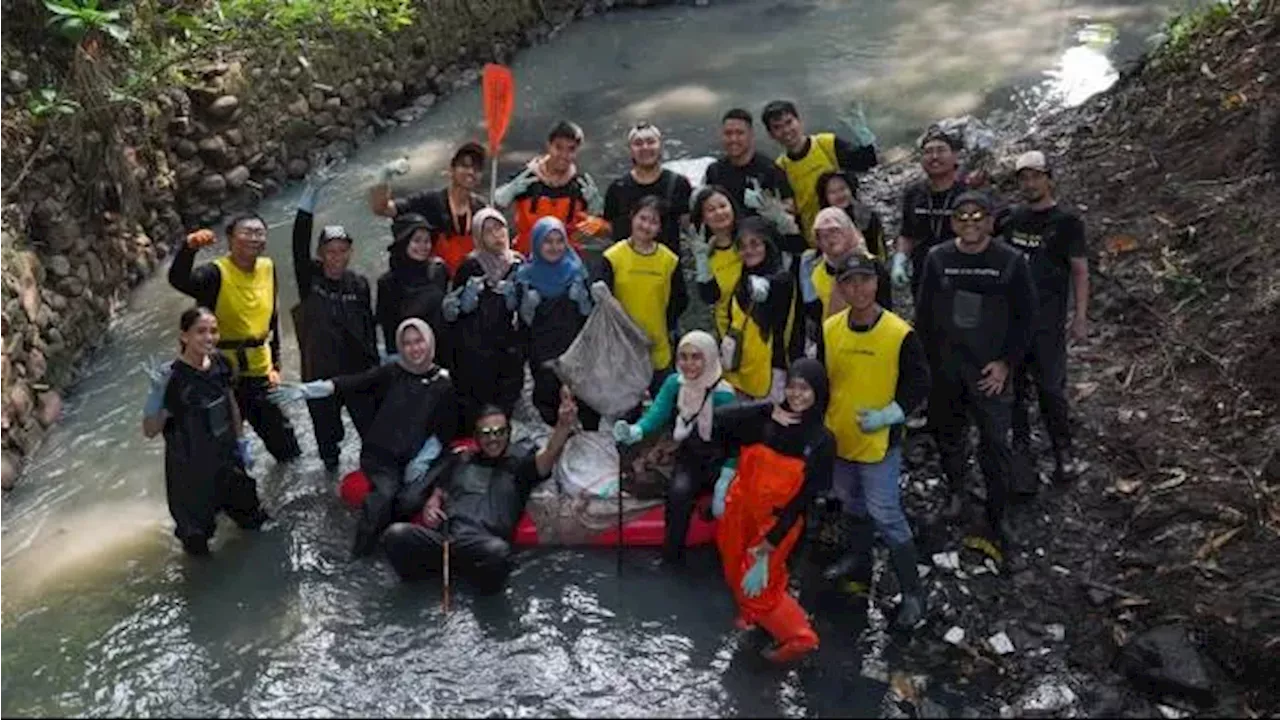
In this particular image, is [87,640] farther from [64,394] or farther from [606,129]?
[606,129]

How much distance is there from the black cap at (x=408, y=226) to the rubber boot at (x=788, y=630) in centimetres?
304

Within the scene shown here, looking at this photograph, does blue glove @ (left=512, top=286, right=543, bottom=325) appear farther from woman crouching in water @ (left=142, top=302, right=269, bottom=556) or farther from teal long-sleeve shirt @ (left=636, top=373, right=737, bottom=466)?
woman crouching in water @ (left=142, top=302, right=269, bottom=556)

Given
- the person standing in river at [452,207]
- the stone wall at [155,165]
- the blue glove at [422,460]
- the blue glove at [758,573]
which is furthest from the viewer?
the stone wall at [155,165]

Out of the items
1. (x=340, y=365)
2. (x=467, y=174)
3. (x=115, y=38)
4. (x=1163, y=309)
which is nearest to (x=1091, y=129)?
(x=1163, y=309)

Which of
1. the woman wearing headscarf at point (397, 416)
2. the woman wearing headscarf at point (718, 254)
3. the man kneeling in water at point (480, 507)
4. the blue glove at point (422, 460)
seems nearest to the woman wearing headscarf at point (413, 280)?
the woman wearing headscarf at point (397, 416)

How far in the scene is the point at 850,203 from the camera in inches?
288

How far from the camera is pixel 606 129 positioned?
560 inches

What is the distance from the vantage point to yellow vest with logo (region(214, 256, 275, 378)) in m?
7.11

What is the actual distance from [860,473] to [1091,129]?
250 inches

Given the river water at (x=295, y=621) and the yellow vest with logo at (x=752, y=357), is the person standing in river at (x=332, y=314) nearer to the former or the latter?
the river water at (x=295, y=621)

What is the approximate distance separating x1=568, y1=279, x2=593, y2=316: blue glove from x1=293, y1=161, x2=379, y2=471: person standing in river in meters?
1.23

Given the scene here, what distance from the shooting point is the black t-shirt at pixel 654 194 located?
25.8 ft

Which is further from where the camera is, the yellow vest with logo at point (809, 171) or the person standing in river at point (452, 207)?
the yellow vest with logo at point (809, 171)

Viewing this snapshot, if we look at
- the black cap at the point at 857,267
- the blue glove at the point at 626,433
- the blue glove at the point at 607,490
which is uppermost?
the black cap at the point at 857,267
